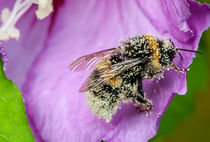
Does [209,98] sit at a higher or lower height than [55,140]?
lower

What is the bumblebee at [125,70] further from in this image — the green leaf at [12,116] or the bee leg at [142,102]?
the green leaf at [12,116]

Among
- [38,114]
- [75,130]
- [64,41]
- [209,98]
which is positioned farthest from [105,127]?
[209,98]

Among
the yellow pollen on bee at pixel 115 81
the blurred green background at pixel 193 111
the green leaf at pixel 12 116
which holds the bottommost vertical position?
the blurred green background at pixel 193 111

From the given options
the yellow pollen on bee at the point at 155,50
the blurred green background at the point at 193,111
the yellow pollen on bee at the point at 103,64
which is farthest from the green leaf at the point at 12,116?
the blurred green background at the point at 193,111

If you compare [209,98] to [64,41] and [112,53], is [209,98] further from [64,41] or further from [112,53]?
[112,53]

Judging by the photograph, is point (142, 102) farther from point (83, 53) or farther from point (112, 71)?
point (83, 53)

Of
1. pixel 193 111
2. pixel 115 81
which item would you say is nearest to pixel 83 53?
pixel 115 81

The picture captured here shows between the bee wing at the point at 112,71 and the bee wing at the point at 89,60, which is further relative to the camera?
the bee wing at the point at 89,60

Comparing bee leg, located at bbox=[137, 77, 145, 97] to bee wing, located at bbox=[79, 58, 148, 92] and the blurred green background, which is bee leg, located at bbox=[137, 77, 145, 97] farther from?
the blurred green background
